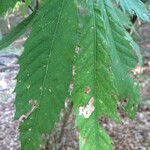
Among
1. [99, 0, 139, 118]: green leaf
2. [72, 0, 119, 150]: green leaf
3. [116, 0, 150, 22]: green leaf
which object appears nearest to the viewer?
[72, 0, 119, 150]: green leaf

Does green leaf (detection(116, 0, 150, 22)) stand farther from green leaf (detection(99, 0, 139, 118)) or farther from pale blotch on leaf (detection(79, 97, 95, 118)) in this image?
pale blotch on leaf (detection(79, 97, 95, 118))

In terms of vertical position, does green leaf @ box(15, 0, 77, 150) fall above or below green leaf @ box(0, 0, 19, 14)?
below

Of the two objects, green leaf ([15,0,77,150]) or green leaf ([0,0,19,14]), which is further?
green leaf ([0,0,19,14])

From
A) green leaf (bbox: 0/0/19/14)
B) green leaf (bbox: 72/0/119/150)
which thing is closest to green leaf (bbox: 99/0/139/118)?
green leaf (bbox: 72/0/119/150)

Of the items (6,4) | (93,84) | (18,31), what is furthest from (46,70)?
(18,31)

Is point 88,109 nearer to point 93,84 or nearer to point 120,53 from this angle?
point 93,84

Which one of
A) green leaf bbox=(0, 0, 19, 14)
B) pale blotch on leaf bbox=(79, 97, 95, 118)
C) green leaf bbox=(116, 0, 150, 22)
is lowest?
pale blotch on leaf bbox=(79, 97, 95, 118)
